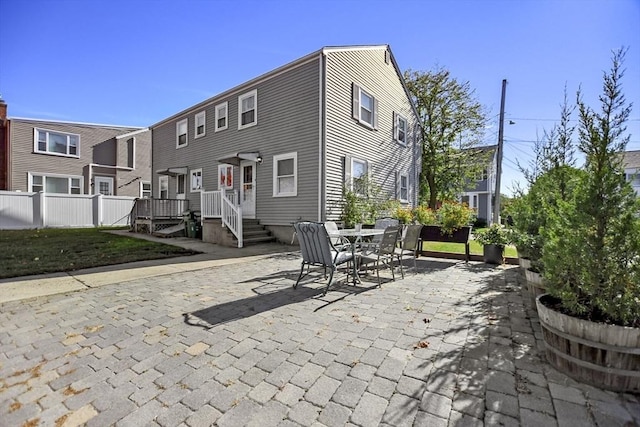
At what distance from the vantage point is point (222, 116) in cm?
1384

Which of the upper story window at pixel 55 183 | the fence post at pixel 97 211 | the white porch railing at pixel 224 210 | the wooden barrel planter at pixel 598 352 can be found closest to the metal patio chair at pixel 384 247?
the wooden barrel planter at pixel 598 352

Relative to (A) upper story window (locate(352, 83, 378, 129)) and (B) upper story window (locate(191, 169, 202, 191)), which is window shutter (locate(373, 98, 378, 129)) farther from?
(B) upper story window (locate(191, 169, 202, 191))

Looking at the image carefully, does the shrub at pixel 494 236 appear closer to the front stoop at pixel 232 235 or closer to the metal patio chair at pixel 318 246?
the metal patio chair at pixel 318 246

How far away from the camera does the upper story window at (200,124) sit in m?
14.7

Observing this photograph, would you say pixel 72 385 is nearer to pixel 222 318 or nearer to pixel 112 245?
pixel 222 318

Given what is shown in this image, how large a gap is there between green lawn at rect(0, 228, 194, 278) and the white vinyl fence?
584cm


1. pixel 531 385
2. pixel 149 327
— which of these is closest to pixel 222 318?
pixel 149 327

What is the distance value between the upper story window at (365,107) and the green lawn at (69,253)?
8166 millimetres

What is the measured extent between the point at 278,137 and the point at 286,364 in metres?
10.1

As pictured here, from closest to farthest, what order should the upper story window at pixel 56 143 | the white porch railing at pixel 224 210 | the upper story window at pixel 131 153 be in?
1. the white porch railing at pixel 224 210
2. the upper story window at pixel 56 143
3. the upper story window at pixel 131 153

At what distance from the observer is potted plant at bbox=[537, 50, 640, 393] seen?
2.06 m

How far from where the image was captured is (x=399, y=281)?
212 inches

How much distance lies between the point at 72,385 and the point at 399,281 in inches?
179

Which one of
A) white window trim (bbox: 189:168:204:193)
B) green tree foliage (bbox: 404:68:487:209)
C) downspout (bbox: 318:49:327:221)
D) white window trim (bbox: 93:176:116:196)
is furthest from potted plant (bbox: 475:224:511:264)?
white window trim (bbox: 93:176:116:196)
